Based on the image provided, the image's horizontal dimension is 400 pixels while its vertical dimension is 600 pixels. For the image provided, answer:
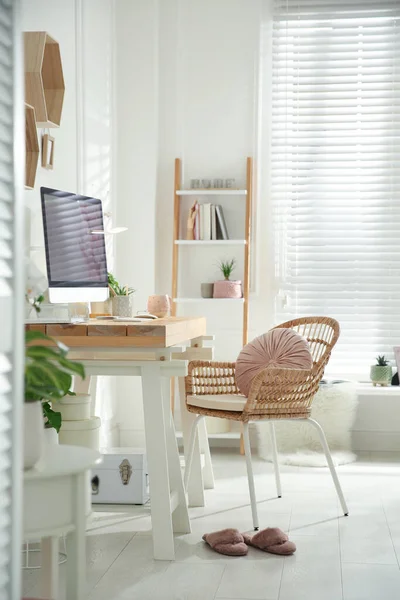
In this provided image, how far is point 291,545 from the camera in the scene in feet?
9.81

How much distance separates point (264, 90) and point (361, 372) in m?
1.77

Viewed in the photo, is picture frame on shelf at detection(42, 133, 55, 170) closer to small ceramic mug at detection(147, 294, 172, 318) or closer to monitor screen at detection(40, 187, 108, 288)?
monitor screen at detection(40, 187, 108, 288)

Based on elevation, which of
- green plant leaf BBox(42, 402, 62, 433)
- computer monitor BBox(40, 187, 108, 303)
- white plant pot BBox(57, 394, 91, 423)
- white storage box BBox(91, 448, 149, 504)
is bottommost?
white storage box BBox(91, 448, 149, 504)

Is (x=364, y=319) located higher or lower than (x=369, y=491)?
higher

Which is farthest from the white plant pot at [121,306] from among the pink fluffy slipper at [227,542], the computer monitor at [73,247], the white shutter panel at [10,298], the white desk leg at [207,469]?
the white shutter panel at [10,298]

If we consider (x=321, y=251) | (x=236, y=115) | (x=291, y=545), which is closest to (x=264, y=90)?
(x=236, y=115)

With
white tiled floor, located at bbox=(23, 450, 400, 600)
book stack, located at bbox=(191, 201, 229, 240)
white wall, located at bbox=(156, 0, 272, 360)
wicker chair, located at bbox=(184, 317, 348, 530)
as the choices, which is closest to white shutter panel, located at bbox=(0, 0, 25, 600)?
white tiled floor, located at bbox=(23, 450, 400, 600)

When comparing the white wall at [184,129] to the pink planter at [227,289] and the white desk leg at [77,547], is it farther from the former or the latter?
the white desk leg at [77,547]

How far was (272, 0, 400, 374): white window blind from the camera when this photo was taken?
5.00 m

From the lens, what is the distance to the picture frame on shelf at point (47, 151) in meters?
3.57

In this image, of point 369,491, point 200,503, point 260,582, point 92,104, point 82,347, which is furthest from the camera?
point 92,104

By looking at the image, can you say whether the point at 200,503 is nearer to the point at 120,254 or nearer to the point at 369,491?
the point at 369,491

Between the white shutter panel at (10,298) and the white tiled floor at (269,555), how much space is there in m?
1.19

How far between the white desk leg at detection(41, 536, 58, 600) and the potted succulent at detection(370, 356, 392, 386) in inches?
130
